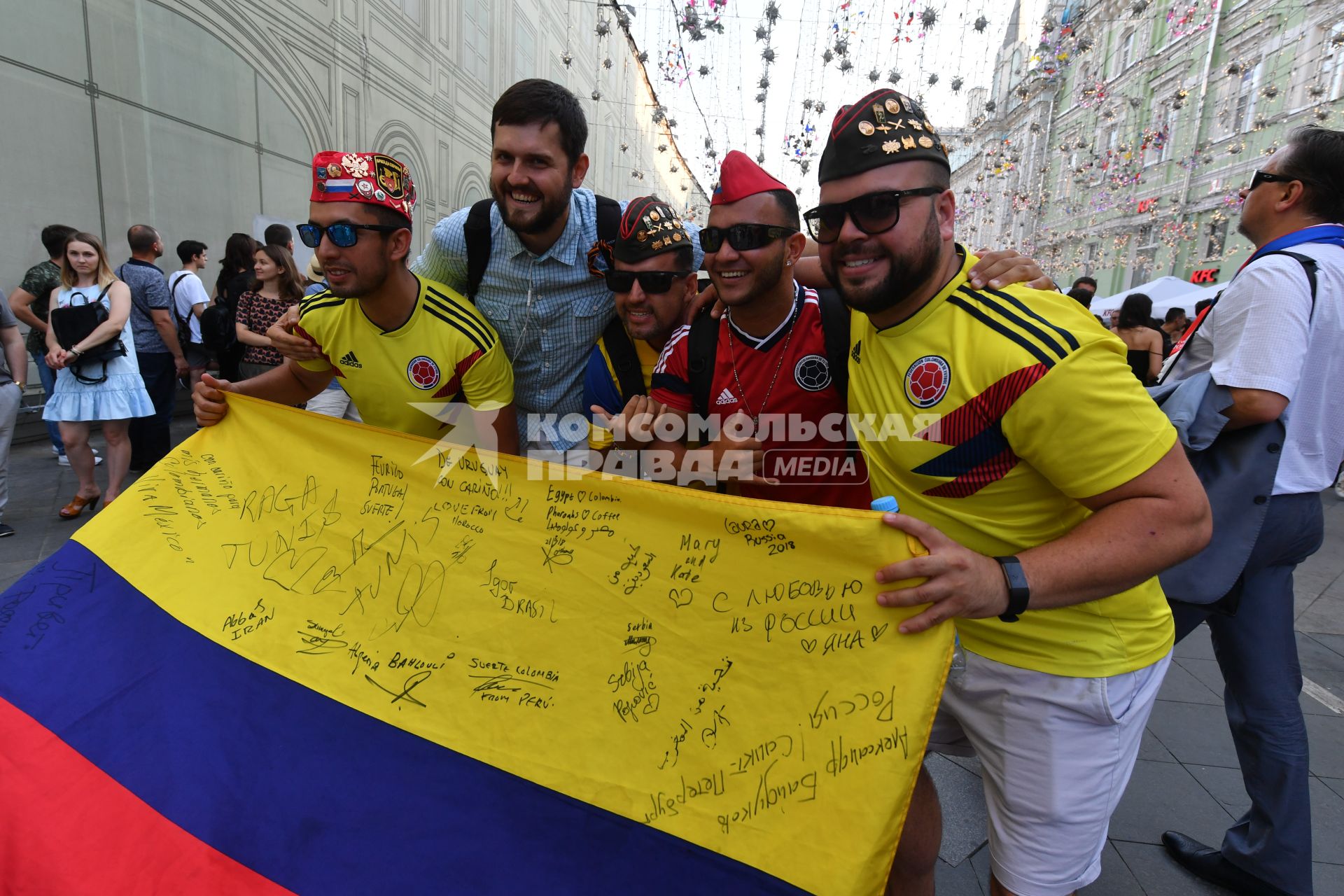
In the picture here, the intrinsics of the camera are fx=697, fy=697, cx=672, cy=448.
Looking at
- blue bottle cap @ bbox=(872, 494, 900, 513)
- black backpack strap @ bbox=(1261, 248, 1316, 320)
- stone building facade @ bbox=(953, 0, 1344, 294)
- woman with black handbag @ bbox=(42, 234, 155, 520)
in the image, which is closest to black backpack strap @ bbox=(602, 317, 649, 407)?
blue bottle cap @ bbox=(872, 494, 900, 513)

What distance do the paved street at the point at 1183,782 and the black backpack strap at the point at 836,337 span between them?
1704mm

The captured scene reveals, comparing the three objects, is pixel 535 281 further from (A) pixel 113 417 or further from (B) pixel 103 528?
(A) pixel 113 417

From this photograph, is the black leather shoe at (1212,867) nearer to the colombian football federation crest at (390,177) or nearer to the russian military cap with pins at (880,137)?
the russian military cap with pins at (880,137)

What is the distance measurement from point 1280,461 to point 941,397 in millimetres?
1413

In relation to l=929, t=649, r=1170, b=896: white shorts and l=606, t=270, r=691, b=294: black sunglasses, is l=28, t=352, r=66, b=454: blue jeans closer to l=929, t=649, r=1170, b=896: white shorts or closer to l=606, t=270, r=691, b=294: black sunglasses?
l=606, t=270, r=691, b=294: black sunglasses

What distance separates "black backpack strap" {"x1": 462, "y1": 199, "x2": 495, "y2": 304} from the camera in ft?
9.36

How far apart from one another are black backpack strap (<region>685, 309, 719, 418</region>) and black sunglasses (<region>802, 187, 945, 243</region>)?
0.77m

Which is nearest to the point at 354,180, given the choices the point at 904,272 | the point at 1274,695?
the point at 904,272

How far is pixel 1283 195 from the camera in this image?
2.34 metres

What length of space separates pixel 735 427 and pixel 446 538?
3.11 feet

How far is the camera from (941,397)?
1.59m

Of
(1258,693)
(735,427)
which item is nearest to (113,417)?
(735,427)
